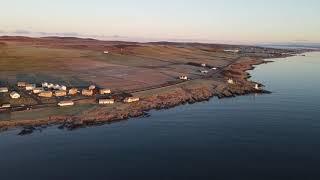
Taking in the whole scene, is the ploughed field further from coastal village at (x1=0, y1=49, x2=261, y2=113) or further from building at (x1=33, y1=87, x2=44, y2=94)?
building at (x1=33, y1=87, x2=44, y2=94)

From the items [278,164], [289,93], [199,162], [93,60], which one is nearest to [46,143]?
[199,162]

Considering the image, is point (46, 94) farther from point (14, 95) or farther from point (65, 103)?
point (65, 103)

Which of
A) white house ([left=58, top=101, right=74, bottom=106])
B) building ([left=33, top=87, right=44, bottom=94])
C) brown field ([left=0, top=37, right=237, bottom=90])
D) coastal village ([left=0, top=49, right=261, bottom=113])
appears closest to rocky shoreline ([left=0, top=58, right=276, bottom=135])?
coastal village ([left=0, top=49, right=261, bottom=113])

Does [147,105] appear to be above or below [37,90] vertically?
below

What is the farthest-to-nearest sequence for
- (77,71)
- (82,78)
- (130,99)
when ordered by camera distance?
(77,71), (82,78), (130,99)

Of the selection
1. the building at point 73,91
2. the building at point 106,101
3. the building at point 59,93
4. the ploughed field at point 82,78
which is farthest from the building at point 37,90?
the building at point 106,101

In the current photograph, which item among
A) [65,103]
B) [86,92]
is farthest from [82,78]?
[65,103]

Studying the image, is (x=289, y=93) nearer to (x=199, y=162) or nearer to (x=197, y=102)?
(x=197, y=102)
